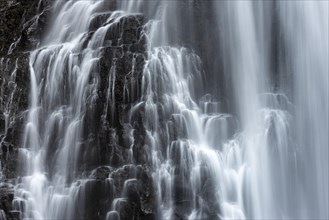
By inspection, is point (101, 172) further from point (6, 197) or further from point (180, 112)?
point (180, 112)

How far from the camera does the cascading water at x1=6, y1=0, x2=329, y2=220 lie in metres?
17.5

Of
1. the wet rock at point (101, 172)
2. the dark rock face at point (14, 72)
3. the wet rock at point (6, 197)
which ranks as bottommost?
the wet rock at point (6, 197)

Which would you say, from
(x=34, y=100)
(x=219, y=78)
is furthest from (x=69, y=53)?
(x=219, y=78)

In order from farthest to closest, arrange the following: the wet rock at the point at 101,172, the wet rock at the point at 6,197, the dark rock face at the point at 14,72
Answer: the dark rock face at the point at 14,72 < the wet rock at the point at 101,172 < the wet rock at the point at 6,197

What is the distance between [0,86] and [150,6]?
657cm

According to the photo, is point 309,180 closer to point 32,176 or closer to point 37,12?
point 32,176

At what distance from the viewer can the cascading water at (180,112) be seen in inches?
689

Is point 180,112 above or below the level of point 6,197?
above

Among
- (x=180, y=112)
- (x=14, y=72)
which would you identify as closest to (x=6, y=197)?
(x=14, y=72)

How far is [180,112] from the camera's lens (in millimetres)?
18547

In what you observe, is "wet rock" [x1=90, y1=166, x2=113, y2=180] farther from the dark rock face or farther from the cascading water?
the dark rock face

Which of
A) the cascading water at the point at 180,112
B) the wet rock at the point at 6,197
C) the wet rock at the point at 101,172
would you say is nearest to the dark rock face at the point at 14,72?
the wet rock at the point at 6,197

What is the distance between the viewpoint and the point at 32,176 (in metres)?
18.0

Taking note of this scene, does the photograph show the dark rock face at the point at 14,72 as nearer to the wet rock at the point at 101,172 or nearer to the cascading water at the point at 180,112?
the cascading water at the point at 180,112
